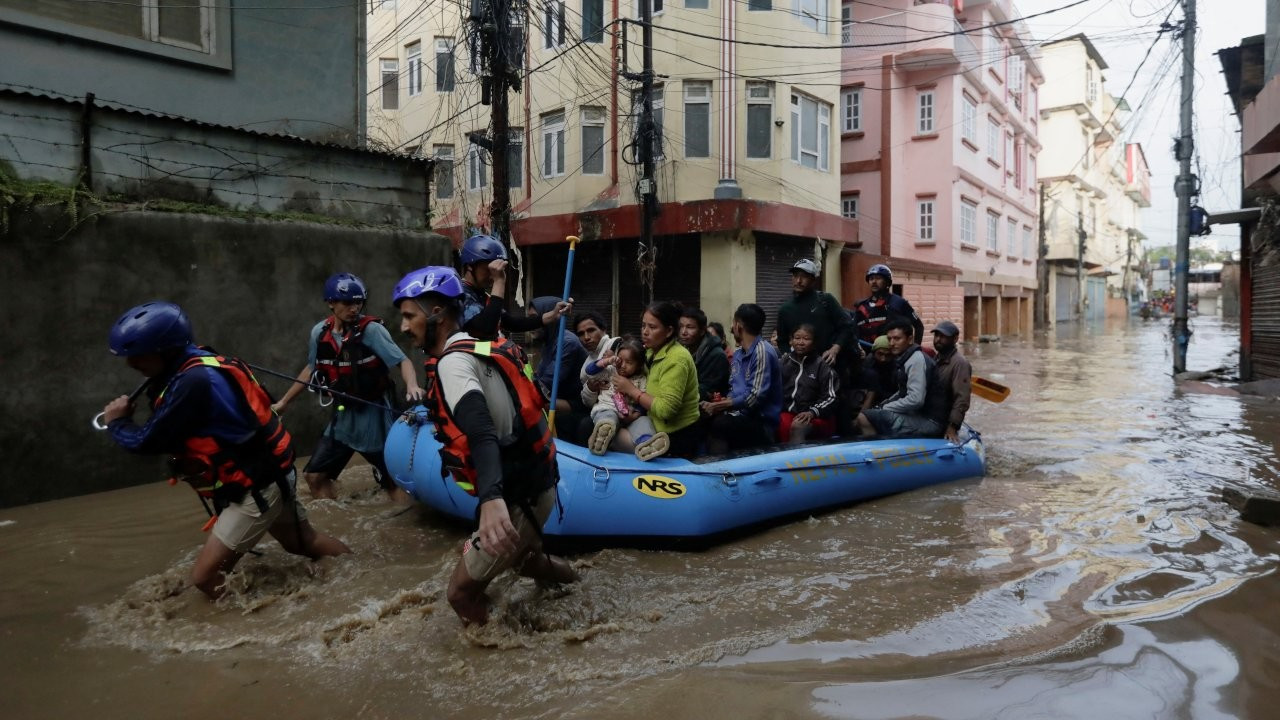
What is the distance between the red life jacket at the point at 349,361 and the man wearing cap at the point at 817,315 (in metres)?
3.42

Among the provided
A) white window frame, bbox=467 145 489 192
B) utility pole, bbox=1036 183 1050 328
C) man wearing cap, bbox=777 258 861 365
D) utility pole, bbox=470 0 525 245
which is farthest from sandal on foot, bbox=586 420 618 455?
utility pole, bbox=1036 183 1050 328

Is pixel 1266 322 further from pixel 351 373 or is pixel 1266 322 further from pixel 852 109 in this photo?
pixel 351 373

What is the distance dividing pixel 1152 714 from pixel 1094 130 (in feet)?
155

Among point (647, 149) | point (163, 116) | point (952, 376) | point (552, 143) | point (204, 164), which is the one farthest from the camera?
point (552, 143)

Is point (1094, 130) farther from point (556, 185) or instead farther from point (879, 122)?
point (556, 185)

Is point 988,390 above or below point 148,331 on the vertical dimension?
below

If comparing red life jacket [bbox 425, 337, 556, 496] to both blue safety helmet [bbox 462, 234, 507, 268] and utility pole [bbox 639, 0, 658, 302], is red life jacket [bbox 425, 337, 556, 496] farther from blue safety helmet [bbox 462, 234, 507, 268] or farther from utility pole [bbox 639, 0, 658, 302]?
utility pole [bbox 639, 0, 658, 302]

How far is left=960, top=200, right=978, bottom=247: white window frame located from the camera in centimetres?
2387

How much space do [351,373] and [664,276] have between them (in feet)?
41.1

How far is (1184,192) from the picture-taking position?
1535cm

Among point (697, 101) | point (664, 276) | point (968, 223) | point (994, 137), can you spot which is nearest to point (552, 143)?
point (697, 101)

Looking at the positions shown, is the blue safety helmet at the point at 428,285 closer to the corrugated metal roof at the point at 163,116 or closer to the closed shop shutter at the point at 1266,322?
the corrugated metal roof at the point at 163,116

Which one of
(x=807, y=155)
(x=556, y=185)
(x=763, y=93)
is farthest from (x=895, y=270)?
(x=556, y=185)

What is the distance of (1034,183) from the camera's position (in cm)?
3400
